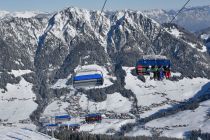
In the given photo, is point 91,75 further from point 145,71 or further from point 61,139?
point 61,139

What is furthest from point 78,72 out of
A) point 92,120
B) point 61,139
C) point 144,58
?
point 61,139

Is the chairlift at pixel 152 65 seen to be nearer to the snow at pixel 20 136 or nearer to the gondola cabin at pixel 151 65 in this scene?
the gondola cabin at pixel 151 65

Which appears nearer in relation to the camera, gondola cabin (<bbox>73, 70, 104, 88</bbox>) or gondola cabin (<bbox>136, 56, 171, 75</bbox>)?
gondola cabin (<bbox>136, 56, 171, 75</bbox>)

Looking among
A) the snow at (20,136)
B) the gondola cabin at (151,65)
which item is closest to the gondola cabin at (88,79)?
the gondola cabin at (151,65)

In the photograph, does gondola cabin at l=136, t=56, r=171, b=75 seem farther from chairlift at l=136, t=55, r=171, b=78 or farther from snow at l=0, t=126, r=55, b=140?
snow at l=0, t=126, r=55, b=140

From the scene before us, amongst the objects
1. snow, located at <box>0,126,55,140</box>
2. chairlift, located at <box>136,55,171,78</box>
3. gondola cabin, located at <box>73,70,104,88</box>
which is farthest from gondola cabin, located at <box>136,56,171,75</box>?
snow, located at <box>0,126,55,140</box>

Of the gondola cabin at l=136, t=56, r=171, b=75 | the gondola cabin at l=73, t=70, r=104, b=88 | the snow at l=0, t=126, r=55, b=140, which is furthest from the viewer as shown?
the snow at l=0, t=126, r=55, b=140

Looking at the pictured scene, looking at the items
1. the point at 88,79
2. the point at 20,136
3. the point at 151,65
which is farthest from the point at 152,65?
the point at 20,136
